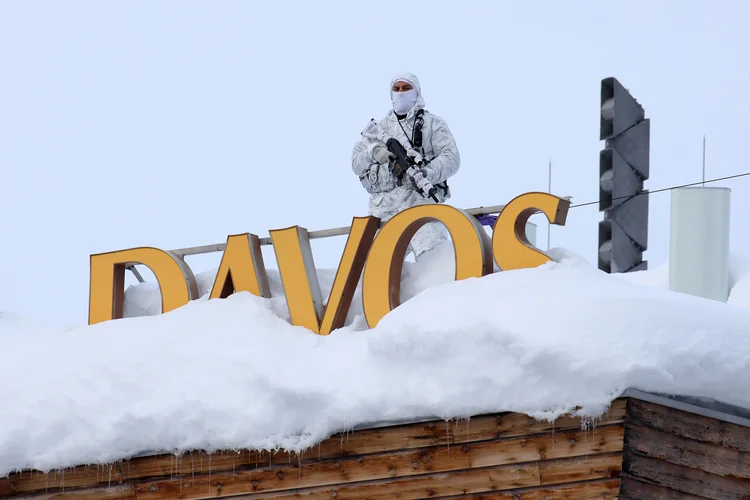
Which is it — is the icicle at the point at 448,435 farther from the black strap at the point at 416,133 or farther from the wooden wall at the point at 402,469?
the black strap at the point at 416,133

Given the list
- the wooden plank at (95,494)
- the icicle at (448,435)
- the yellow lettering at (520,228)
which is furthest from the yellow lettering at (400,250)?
the wooden plank at (95,494)

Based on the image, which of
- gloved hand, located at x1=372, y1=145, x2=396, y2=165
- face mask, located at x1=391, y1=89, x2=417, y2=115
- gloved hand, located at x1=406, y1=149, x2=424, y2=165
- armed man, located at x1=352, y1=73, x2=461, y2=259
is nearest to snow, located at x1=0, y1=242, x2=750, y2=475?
armed man, located at x1=352, y1=73, x2=461, y2=259

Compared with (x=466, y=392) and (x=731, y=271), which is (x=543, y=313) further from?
(x=731, y=271)

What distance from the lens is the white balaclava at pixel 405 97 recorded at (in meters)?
8.42

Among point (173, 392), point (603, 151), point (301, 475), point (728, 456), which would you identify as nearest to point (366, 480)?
point (301, 475)

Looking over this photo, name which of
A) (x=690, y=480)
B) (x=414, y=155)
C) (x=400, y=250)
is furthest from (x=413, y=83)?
(x=690, y=480)

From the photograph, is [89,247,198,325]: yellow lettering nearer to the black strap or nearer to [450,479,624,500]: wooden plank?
the black strap

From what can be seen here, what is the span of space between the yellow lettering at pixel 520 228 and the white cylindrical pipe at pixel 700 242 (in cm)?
374

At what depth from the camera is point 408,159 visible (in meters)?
8.10

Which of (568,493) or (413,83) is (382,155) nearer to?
(413,83)

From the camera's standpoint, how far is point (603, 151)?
11109 millimetres

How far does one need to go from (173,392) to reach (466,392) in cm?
212

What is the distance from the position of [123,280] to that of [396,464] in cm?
333

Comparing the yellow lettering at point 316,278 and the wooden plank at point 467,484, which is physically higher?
the yellow lettering at point 316,278
